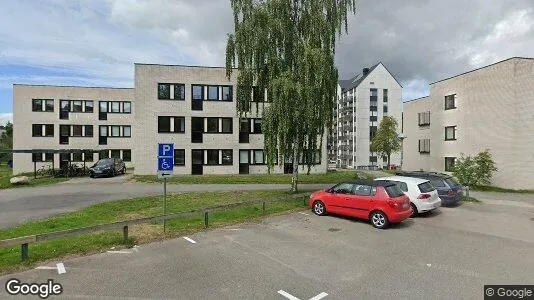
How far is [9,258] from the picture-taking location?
24.9 ft

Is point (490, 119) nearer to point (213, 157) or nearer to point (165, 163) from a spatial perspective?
point (213, 157)

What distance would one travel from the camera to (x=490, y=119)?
24844 millimetres

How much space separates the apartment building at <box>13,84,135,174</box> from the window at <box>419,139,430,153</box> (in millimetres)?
34823

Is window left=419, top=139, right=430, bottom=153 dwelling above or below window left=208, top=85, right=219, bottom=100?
below

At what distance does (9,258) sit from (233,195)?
40.2 ft

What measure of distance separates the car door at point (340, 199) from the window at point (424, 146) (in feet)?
79.2

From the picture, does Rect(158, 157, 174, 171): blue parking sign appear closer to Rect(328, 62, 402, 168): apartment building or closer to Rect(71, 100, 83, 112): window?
Rect(71, 100, 83, 112): window

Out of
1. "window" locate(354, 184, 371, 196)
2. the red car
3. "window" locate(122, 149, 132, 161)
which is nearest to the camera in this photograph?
the red car

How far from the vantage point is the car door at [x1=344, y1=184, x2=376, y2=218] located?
1151 cm

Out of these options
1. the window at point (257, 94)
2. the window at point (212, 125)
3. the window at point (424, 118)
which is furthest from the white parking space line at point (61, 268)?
the window at point (424, 118)

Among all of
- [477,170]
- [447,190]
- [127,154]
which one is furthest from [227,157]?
[447,190]

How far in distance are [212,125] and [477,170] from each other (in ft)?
71.5

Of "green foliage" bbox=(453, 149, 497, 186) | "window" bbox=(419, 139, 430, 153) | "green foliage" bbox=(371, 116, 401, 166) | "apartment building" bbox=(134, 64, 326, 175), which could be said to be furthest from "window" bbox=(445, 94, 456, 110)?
"green foliage" bbox=(371, 116, 401, 166)

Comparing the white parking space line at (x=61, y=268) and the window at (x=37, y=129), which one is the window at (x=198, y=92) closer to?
the window at (x=37, y=129)
